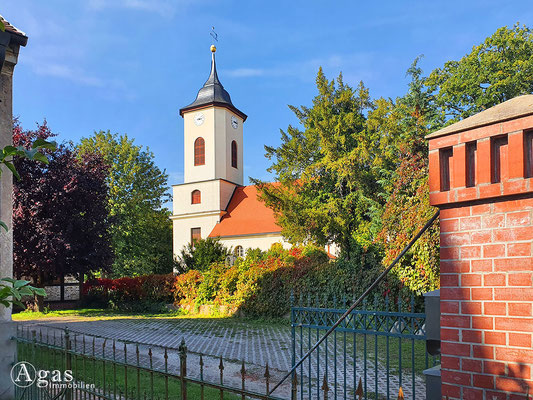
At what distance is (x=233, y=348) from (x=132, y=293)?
13.7 metres

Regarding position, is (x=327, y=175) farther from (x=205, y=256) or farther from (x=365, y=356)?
(x=365, y=356)

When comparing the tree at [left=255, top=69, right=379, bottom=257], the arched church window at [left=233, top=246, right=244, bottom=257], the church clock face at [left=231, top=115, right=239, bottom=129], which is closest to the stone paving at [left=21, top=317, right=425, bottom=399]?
the tree at [left=255, top=69, right=379, bottom=257]

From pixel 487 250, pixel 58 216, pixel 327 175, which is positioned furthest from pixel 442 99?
pixel 487 250

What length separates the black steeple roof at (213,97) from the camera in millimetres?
33456

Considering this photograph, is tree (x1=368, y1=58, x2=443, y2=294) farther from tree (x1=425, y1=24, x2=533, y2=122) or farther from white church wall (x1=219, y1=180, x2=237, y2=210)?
white church wall (x1=219, y1=180, x2=237, y2=210)

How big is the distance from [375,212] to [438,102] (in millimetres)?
7818

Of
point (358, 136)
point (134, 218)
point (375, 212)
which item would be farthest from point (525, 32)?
point (134, 218)

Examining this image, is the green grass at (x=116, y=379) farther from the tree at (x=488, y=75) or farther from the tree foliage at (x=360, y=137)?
the tree at (x=488, y=75)

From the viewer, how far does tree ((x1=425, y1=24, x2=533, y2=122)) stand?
2070cm

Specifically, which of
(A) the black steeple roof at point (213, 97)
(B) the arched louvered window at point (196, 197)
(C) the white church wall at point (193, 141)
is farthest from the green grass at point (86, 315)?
(A) the black steeple roof at point (213, 97)

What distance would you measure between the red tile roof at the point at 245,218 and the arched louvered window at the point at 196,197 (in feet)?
7.44

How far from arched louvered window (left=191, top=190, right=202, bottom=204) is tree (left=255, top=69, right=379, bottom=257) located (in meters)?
12.1

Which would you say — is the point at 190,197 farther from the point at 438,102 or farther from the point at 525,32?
the point at 525,32

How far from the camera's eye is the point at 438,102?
22.5m
